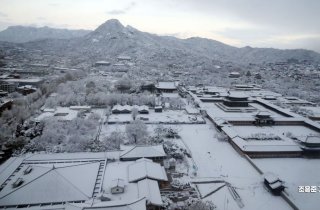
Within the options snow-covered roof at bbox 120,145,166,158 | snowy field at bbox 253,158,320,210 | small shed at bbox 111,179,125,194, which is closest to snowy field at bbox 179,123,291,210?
snowy field at bbox 253,158,320,210

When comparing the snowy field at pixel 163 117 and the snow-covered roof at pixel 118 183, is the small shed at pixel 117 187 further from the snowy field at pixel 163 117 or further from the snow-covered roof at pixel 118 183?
the snowy field at pixel 163 117

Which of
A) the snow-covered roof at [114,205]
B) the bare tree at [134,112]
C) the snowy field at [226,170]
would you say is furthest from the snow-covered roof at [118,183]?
the bare tree at [134,112]

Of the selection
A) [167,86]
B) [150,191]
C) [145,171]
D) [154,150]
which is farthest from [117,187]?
[167,86]

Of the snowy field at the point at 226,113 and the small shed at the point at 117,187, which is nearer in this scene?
the small shed at the point at 117,187

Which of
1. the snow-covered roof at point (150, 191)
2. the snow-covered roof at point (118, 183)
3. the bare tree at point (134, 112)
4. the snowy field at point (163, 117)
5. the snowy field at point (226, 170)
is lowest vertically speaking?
the snowy field at point (226, 170)

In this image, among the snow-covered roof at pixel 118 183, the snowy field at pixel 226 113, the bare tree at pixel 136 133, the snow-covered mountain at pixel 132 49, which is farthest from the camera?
the snow-covered mountain at pixel 132 49

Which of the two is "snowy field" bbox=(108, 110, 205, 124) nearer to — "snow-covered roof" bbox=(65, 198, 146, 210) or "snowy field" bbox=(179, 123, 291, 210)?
"snowy field" bbox=(179, 123, 291, 210)

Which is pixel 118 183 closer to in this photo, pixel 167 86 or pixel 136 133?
pixel 136 133

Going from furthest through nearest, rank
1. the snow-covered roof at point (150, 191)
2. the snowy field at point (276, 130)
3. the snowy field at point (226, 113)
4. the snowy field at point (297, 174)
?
1. the snowy field at point (226, 113)
2. the snowy field at point (276, 130)
3. the snowy field at point (297, 174)
4. the snow-covered roof at point (150, 191)
